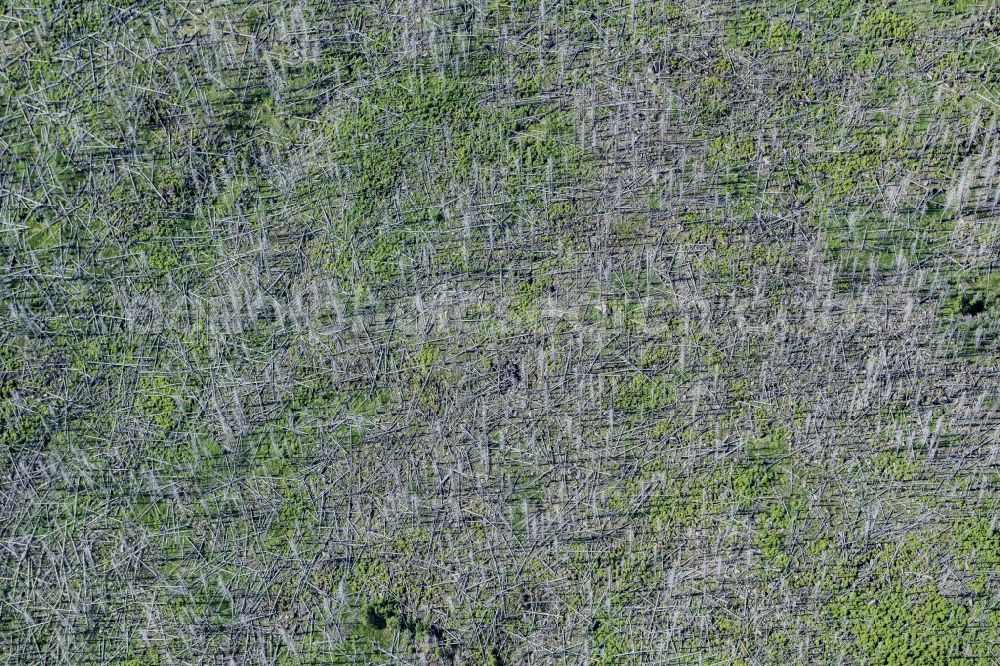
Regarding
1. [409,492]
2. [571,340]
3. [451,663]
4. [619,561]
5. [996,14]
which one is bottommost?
[451,663]

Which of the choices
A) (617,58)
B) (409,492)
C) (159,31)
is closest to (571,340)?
(409,492)

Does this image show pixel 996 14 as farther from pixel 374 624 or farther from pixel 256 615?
pixel 256 615

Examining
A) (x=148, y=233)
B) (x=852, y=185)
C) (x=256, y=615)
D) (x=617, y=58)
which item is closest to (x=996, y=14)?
(x=852, y=185)

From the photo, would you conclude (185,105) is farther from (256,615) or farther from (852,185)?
(852,185)

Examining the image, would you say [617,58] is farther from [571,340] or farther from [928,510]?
[928,510]

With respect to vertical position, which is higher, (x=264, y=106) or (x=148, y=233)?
(x=264, y=106)

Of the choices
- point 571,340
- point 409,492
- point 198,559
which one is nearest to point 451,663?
point 409,492

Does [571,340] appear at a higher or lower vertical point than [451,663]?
higher

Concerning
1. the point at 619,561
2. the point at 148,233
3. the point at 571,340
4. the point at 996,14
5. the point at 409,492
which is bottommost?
the point at 619,561
